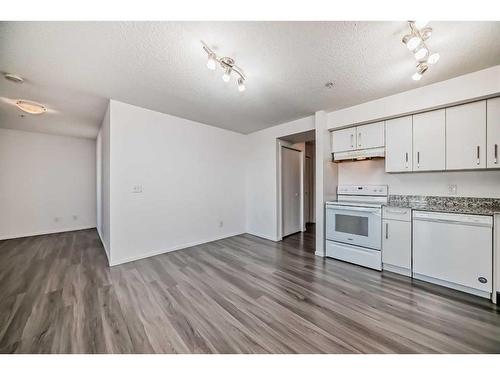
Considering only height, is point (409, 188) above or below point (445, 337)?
above

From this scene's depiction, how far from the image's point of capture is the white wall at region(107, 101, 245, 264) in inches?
114

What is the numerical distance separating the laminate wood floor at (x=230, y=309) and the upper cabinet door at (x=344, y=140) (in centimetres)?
188

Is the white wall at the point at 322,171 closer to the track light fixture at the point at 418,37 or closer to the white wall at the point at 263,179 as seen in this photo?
the white wall at the point at 263,179

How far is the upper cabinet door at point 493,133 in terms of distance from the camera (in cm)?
205

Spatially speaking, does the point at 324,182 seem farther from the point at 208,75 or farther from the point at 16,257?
the point at 16,257

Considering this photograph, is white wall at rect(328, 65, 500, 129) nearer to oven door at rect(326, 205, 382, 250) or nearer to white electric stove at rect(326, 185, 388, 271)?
white electric stove at rect(326, 185, 388, 271)

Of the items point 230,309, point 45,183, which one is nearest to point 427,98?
point 230,309

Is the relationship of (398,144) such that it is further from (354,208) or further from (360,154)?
(354,208)

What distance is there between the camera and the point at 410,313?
175 centimetres

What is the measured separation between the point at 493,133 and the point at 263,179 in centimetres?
333

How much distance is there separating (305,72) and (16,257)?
5.26 meters

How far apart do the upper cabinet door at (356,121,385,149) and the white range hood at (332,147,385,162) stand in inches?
2.5
